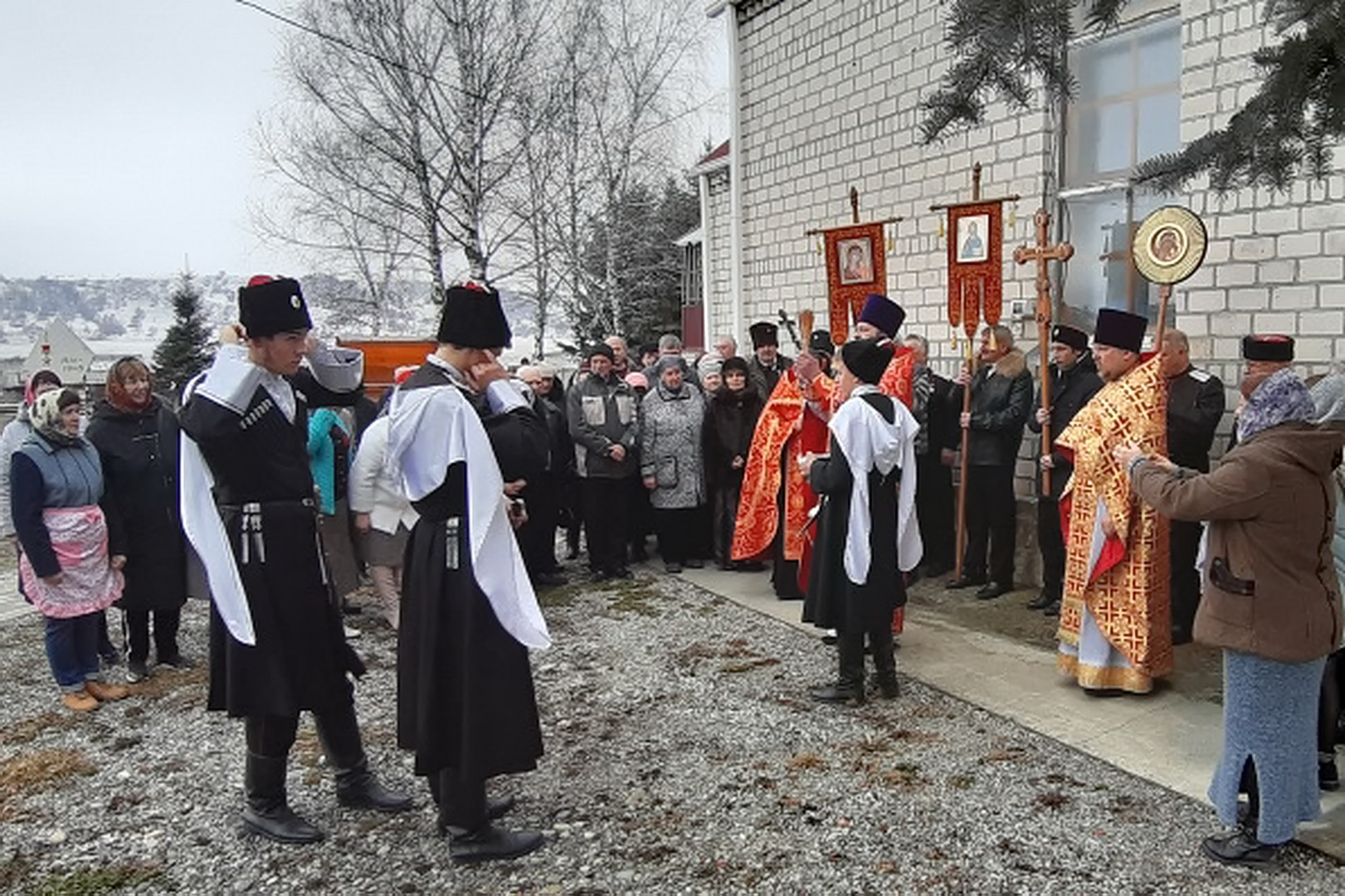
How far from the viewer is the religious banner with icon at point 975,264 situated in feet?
23.7

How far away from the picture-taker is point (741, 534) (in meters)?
7.68

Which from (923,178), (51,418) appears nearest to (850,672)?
(51,418)

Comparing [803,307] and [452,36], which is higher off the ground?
[452,36]

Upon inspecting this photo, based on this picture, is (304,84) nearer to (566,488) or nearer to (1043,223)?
(566,488)

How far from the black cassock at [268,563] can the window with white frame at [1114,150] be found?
550 cm

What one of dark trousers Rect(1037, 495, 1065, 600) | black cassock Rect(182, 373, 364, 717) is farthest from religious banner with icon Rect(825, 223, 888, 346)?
black cassock Rect(182, 373, 364, 717)

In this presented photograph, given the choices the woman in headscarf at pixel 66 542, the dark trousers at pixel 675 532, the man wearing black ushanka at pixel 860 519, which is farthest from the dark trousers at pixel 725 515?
the woman in headscarf at pixel 66 542

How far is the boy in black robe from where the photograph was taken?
3.56m

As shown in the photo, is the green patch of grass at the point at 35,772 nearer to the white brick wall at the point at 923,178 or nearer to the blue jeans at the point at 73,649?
the blue jeans at the point at 73,649

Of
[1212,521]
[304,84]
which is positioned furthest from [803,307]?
[304,84]

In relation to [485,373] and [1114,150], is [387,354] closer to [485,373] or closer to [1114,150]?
[1114,150]

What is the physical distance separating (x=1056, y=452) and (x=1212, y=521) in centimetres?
318

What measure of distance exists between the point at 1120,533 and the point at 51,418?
5.48 meters

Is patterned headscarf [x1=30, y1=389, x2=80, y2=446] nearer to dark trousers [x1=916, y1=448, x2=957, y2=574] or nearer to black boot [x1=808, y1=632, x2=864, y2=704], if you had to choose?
black boot [x1=808, y1=632, x2=864, y2=704]
